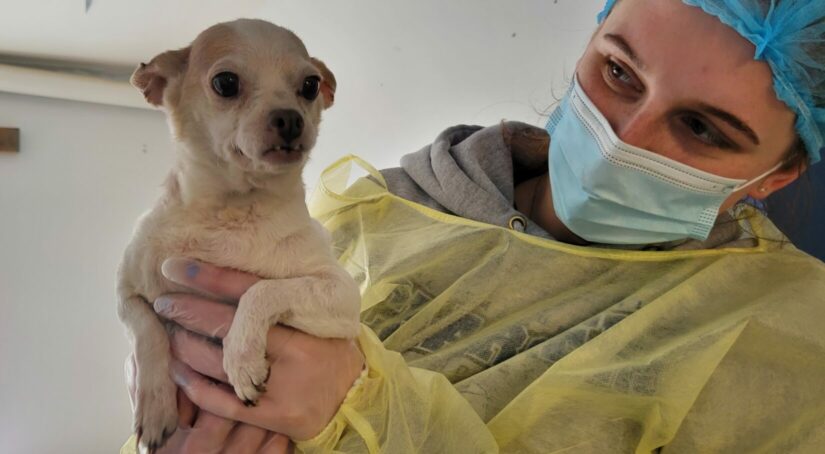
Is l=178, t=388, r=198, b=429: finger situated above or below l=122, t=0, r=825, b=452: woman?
below

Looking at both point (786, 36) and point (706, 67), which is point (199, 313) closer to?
point (706, 67)

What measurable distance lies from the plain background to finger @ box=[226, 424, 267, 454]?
4.35ft

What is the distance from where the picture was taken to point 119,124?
10.2 ft

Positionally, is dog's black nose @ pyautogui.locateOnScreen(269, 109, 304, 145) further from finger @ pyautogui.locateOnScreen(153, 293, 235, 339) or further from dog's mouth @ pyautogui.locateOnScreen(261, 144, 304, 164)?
finger @ pyautogui.locateOnScreen(153, 293, 235, 339)

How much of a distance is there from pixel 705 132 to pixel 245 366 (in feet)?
3.12

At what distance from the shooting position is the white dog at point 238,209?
1.06 meters

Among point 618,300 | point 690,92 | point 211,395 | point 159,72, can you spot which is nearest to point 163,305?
point 211,395

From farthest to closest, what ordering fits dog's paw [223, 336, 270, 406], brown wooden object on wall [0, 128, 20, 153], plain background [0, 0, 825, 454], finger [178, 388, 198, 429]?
1. brown wooden object on wall [0, 128, 20, 153]
2. plain background [0, 0, 825, 454]
3. finger [178, 388, 198, 429]
4. dog's paw [223, 336, 270, 406]

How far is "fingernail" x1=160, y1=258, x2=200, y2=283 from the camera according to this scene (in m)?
1.06

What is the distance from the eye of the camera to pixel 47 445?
3.21 metres

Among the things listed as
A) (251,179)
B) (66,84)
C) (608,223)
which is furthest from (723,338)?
(66,84)

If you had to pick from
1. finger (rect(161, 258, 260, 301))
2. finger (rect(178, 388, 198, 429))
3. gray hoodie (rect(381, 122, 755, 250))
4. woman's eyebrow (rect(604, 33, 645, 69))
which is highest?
woman's eyebrow (rect(604, 33, 645, 69))

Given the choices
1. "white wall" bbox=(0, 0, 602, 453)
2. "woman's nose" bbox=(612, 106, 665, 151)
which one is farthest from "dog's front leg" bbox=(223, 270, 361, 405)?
"white wall" bbox=(0, 0, 602, 453)

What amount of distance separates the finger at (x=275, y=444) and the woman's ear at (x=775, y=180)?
1.06 metres
